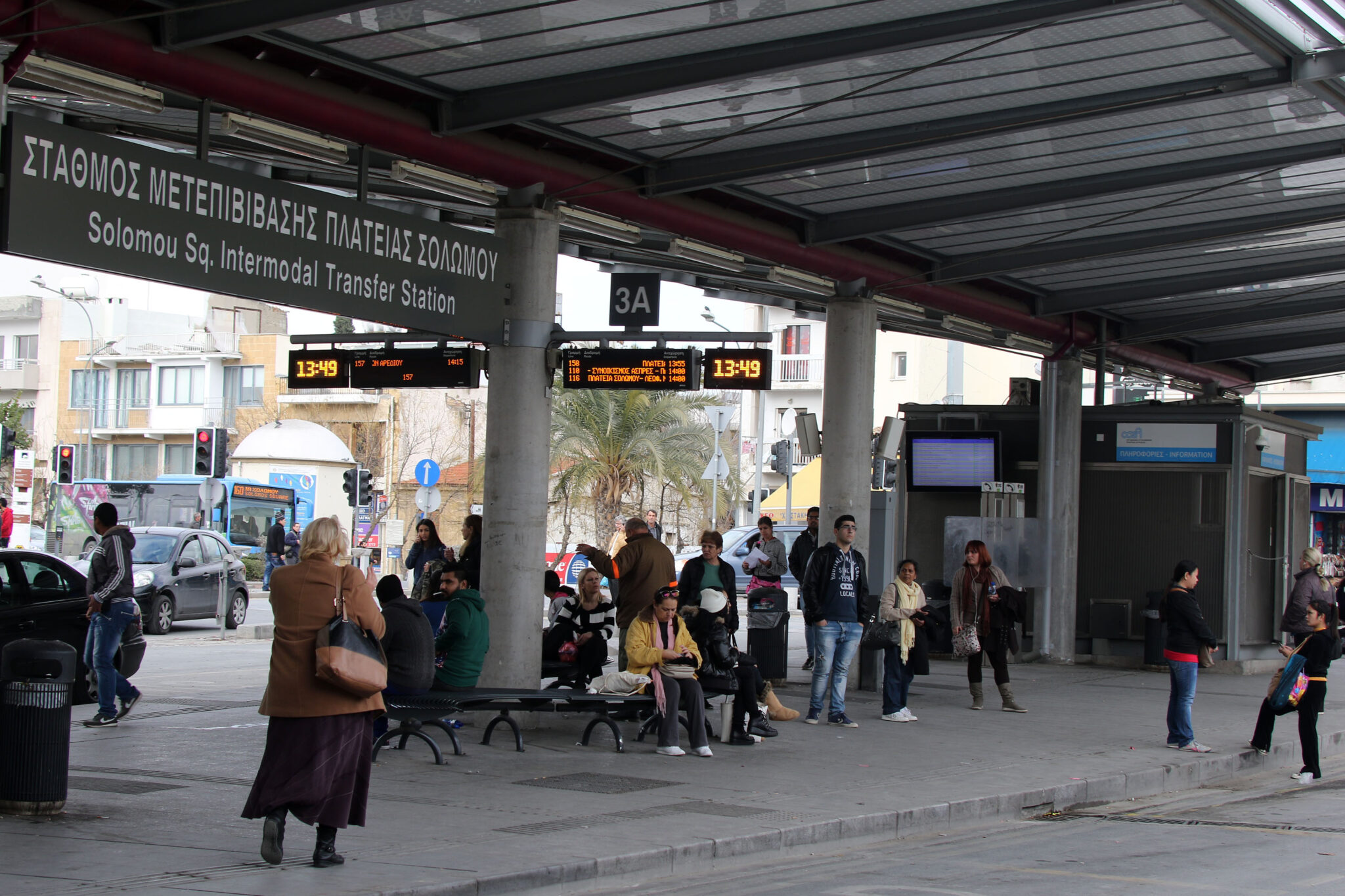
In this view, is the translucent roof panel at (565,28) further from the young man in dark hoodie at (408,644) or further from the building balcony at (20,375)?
the building balcony at (20,375)

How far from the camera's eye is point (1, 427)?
34.1 meters

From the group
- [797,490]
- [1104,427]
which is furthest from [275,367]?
[1104,427]

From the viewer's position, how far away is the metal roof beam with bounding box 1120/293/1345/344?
64.6 ft

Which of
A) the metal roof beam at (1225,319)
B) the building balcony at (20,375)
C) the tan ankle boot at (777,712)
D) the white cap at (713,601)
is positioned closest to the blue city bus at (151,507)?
the building balcony at (20,375)

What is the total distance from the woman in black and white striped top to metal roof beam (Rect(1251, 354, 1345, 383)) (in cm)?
1686

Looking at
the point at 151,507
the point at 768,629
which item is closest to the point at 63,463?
the point at 151,507

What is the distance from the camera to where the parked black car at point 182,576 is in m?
25.3

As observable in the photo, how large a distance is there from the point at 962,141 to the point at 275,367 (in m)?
56.3

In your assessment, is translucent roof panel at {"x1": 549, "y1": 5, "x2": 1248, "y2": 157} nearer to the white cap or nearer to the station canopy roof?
the station canopy roof

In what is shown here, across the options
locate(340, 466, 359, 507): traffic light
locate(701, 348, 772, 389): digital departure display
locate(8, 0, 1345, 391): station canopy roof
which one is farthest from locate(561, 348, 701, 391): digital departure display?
locate(340, 466, 359, 507): traffic light

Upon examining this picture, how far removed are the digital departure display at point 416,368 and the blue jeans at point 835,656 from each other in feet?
13.1

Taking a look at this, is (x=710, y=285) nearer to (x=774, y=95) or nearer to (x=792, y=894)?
(x=774, y=95)

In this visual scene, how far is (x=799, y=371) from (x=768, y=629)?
4441cm

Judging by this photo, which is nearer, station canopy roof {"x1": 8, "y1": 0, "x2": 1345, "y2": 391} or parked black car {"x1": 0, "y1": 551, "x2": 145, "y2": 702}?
station canopy roof {"x1": 8, "y1": 0, "x2": 1345, "y2": 391}
